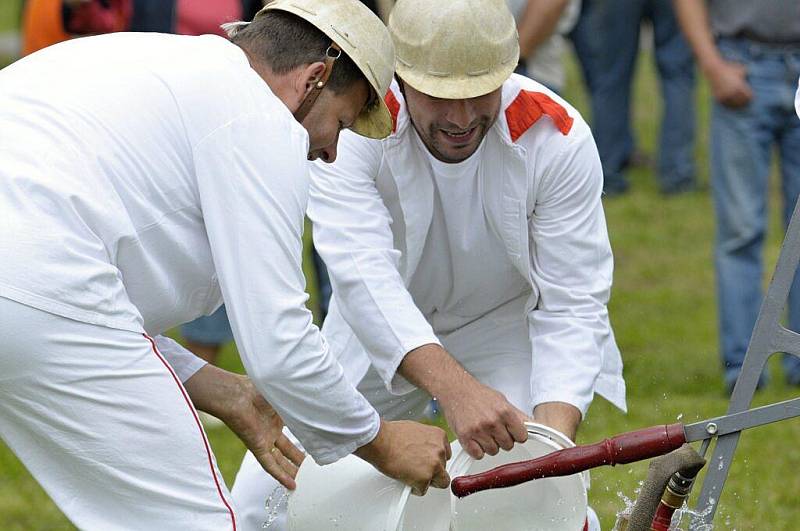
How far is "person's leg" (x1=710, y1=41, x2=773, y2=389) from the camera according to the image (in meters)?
6.76

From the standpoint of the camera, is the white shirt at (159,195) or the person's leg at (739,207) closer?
the white shirt at (159,195)

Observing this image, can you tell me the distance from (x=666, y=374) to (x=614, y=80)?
3.73 m

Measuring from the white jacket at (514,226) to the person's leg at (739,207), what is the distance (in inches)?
104

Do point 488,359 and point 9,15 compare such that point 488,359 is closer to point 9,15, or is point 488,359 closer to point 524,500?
point 524,500

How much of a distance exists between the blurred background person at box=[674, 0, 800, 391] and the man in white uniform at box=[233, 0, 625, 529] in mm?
2519

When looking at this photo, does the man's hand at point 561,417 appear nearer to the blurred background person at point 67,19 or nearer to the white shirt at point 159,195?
the white shirt at point 159,195

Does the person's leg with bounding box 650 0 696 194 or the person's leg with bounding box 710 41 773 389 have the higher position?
the person's leg with bounding box 710 41 773 389

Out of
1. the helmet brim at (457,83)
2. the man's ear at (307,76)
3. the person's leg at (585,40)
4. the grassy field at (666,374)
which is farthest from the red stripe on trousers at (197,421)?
the person's leg at (585,40)

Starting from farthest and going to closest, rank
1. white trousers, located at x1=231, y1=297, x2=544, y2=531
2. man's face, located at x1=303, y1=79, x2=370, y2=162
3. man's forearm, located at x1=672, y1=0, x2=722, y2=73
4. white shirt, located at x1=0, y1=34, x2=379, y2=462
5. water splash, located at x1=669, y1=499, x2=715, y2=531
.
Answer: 1. man's forearm, located at x1=672, y1=0, x2=722, y2=73
2. white trousers, located at x1=231, y1=297, x2=544, y2=531
3. water splash, located at x1=669, y1=499, x2=715, y2=531
4. man's face, located at x1=303, y1=79, x2=370, y2=162
5. white shirt, located at x1=0, y1=34, x2=379, y2=462

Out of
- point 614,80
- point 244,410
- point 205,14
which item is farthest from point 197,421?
point 614,80

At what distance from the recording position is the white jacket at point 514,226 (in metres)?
4.14

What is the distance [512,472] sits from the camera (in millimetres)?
3623

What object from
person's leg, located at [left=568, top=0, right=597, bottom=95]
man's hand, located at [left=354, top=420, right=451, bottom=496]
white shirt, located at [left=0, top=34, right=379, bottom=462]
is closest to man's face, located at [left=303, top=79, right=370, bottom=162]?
white shirt, located at [left=0, top=34, right=379, bottom=462]

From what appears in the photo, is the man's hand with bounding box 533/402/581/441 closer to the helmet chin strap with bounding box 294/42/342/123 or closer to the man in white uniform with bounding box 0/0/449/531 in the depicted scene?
the man in white uniform with bounding box 0/0/449/531
